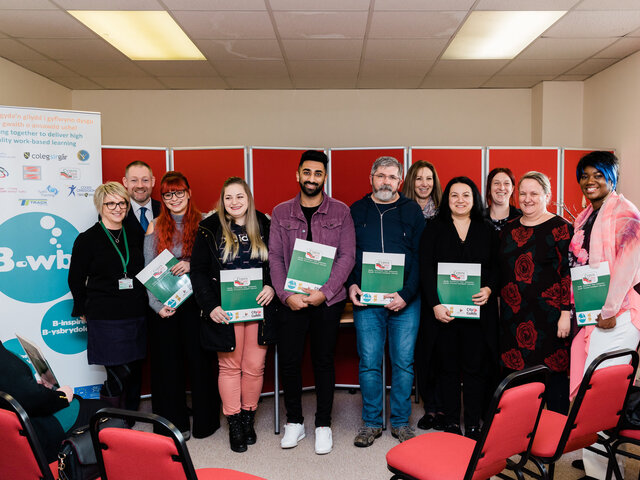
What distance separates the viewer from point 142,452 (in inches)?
50.3

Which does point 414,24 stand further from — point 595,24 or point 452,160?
point 595,24

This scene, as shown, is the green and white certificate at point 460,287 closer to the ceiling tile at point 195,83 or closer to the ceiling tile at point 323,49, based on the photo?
the ceiling tile at point 323,49

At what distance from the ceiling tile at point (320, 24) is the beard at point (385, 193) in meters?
1.78

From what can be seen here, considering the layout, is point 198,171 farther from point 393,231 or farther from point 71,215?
point 393,231

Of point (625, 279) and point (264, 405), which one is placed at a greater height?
point (625, 279)

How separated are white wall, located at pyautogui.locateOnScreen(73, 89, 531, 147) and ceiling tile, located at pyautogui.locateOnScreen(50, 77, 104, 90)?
130 mm

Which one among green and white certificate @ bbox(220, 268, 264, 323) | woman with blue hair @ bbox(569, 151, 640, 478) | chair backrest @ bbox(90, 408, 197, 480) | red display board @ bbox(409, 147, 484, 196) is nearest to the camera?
chair backrest @ bbox(90, 408, 197, 480)

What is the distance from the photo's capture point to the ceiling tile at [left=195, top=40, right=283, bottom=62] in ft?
14.6

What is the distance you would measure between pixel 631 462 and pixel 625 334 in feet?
3.01

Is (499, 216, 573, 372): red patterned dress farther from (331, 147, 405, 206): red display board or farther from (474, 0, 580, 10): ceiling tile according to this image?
(474, 0, 580, 10): ceiling tile

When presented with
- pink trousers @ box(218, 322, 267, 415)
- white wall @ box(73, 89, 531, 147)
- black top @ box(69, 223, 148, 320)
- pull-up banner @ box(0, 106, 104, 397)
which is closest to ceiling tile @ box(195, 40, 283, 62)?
white wall @ box(73, 89, 531, 147)

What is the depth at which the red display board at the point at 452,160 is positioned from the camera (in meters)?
4.39

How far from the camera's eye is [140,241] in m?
3.15

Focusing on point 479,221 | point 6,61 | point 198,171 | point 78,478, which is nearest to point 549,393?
point 479,221
